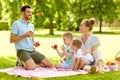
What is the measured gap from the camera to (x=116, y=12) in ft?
126

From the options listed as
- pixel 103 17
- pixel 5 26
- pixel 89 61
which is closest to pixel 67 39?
pixel 89 61

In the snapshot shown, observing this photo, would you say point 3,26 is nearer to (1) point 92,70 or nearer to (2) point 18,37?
(2) point 18,37

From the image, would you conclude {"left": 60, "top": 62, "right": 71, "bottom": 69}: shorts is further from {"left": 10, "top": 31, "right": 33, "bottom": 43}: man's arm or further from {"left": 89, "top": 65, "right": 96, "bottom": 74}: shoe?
{"left": 10, "top": 31, "right": 33, "bottom": 43}: man's arm

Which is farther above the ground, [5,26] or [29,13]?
[29,13]

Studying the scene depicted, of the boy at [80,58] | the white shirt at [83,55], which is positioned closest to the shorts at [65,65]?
the boy at [80,58]

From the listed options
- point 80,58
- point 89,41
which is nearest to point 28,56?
point 80,58

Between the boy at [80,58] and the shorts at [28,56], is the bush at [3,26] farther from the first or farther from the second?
the boy at [80,58]

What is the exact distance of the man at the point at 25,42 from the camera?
8.18m

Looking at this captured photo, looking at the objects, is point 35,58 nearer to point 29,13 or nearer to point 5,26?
point 29,13

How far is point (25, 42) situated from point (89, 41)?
1343mm

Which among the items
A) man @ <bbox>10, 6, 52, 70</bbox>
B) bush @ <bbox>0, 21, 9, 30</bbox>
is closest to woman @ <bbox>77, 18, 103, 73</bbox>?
man @ <bbox>10, 6, 52, 70</bbox>

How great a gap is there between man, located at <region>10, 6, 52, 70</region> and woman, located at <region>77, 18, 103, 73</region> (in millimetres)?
892

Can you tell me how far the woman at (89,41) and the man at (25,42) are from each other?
892mm

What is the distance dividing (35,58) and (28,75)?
111 cm
